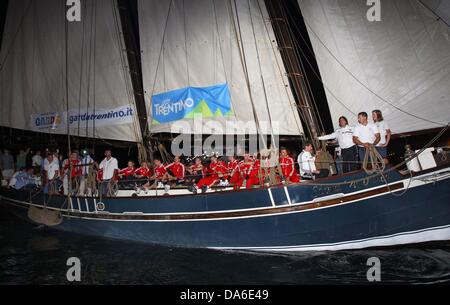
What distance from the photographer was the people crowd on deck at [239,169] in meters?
8.41

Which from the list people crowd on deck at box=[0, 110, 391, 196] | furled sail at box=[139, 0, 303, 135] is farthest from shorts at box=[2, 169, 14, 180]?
furled sail at box=[139, 0, 303, 135]

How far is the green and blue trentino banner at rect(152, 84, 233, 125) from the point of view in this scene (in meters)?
12.5

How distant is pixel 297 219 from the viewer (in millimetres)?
8117

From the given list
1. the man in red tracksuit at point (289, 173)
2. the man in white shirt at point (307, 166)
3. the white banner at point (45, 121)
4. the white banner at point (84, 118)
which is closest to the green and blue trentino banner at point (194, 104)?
the white banner at point (84, 118)

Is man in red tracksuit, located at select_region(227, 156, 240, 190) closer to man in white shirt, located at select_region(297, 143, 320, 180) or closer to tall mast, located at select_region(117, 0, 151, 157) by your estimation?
man in white shirt, located at select_region(297, 143, 320, 180)

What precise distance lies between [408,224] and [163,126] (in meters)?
8.26

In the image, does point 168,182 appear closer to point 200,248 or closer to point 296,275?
point 200,248

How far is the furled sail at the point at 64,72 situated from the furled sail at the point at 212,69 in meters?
1.29

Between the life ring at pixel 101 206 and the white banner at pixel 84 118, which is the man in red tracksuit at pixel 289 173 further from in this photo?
the white banner at pixel 84 118

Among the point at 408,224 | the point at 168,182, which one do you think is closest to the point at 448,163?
the point at 408,224

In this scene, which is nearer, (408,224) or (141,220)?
(408,224)

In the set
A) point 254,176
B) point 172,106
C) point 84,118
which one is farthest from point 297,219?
point 84,118

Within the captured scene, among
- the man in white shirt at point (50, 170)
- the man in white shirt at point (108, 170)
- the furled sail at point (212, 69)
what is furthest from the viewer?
the man in white shirt at point (50, 170)

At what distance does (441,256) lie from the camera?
7559 millimetres
